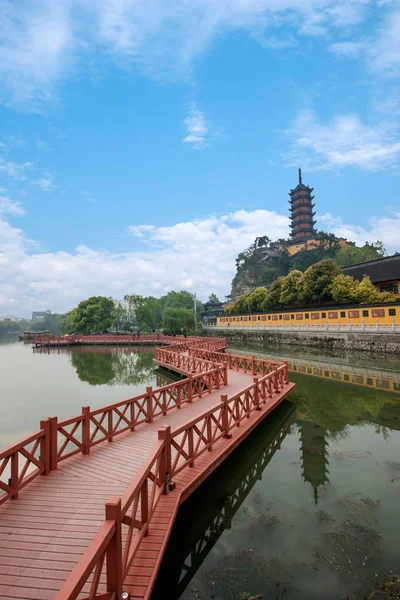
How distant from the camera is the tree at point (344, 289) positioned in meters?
32.0

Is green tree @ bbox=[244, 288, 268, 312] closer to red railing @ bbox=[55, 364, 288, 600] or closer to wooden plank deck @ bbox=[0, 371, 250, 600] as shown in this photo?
wooden plank deck @ bbox=[0, 371, 250, 600]

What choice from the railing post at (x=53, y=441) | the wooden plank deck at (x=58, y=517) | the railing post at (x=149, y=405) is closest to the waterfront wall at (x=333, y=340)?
the railing post at (x=149, y=405)

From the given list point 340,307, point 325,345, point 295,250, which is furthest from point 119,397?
point 295,250

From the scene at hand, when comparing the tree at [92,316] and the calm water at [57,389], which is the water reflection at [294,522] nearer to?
the calm water at [57,389]

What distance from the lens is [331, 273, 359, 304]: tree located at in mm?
32037

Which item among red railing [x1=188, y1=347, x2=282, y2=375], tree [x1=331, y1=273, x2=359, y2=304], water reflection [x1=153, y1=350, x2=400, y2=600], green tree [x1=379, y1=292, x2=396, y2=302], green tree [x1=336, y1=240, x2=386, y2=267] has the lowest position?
water reflection [x1=153, y1=350, x2=400, y2=600]

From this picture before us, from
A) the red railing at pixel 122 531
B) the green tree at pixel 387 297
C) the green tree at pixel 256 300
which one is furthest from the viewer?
the green tree at pixel 256 300

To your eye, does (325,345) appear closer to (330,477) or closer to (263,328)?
(263,328)

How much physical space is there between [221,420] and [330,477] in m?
2.50

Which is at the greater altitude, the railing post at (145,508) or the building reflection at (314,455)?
the railing post at (145,508)

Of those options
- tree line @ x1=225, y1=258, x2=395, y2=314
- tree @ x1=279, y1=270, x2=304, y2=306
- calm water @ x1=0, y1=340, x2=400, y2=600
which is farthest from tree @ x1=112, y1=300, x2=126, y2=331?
calm water @ x1=0, y1=340, x2=400, y2=600

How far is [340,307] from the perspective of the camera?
1187 inches

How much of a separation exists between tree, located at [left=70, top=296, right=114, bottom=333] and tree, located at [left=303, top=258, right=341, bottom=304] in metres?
36.5

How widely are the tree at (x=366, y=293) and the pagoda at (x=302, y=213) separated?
146 feet
